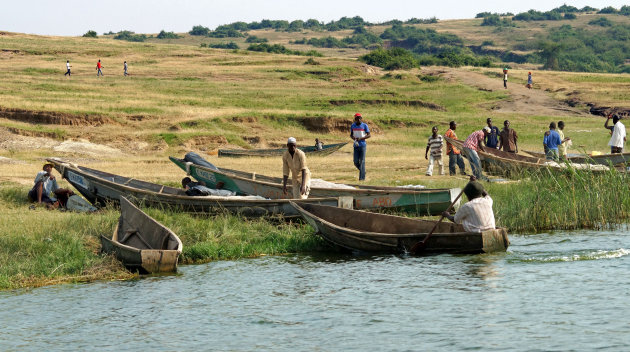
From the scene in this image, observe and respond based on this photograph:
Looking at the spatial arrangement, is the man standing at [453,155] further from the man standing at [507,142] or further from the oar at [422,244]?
the oar at [422,244]

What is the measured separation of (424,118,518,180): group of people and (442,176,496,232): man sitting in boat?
8108 mm

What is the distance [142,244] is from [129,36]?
131814 millimetres

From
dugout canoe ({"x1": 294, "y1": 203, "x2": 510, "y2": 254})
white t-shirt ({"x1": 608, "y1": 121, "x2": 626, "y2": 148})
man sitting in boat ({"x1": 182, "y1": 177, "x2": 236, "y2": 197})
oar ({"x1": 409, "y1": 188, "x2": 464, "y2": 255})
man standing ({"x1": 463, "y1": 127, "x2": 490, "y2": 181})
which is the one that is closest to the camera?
dugout canoe ({"x1": 294, "y1": 203, "x2": 510, "y2": 254})

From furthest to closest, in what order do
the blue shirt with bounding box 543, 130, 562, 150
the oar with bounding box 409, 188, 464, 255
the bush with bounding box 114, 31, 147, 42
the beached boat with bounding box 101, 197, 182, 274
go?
the bush with bounding box 114, 31, 147, 42, the blue shirt with bounding box 543, 130, 562, 150, the oar with bounding box 409, 188, 464, 255, the beached boat with bounding box 101, 197, 182, 274

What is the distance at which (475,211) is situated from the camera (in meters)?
12.7

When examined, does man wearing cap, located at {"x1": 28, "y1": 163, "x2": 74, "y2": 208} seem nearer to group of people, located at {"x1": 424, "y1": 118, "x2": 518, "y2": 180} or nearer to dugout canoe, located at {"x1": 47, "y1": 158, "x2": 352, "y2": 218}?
dugout canoe, located at {"x1": 47, "y1": 158, "x2": 352, "y2": 218}

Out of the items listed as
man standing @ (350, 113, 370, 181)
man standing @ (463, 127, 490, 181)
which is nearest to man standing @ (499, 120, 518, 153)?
man standing @ (463, 127, 490, 181)

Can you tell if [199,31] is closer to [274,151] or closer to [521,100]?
[521,100]

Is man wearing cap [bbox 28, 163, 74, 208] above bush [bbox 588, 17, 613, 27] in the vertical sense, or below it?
below

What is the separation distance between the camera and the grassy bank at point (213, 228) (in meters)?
12.5

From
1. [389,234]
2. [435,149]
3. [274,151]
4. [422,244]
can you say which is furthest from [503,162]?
[274,151]

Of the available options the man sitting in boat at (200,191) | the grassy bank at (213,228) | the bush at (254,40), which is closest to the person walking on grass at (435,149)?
the grassy bank at (213,228)

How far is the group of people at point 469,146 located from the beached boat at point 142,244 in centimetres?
973

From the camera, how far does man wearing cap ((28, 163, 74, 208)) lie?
1755 centimetres
